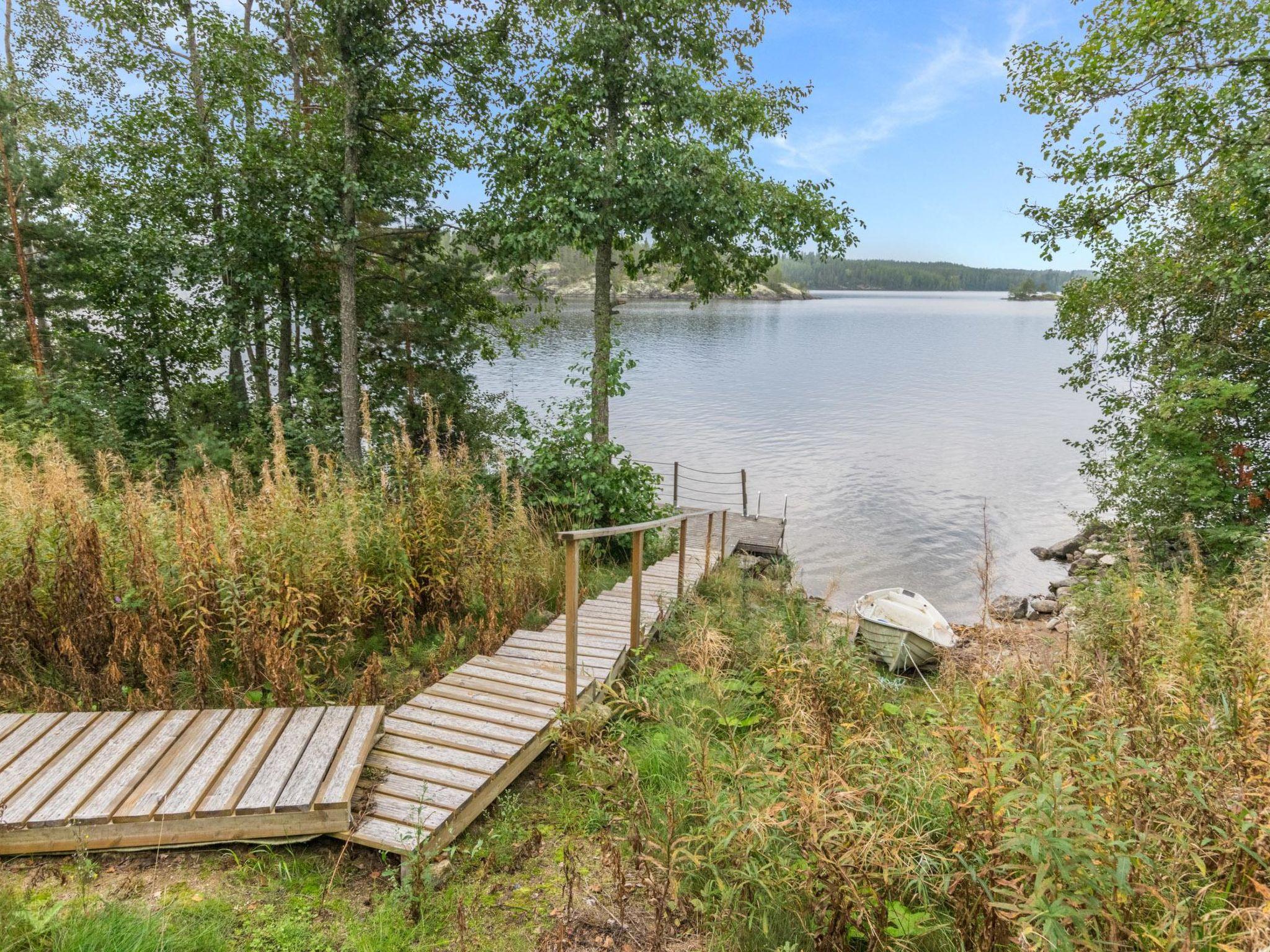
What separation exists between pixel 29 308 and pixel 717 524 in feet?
41.9

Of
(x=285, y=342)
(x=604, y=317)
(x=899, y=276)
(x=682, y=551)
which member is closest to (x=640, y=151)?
(x=604, y=317)

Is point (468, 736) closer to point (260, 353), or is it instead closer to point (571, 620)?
point (571, 620)

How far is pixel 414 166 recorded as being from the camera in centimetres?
988

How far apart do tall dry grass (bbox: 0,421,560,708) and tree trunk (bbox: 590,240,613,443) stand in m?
4.72

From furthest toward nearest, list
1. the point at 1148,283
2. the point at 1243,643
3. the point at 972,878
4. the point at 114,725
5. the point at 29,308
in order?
the point at 1148,283 → the point at 29,308 → the point at 1243,643 → the point at 114,725 → the point at 972,878

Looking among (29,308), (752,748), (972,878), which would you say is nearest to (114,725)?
(752,748)

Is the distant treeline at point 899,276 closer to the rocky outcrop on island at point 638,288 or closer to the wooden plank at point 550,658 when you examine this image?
the rocky outcrop on island at point 638,288

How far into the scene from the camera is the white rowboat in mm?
8977

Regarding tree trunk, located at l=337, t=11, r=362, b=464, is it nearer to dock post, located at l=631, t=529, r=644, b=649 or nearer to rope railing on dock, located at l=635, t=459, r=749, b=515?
dock post, located at l=631, t=529, r=644, b=649

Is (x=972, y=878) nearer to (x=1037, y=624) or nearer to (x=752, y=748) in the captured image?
(x=752, y=748)

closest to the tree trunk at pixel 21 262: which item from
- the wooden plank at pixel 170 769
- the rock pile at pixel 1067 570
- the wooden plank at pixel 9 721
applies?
the wooden plank at pixel 9 721

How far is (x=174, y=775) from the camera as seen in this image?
2.96 metres

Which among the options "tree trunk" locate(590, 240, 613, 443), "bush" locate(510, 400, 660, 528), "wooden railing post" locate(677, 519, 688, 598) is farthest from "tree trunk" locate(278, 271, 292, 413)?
"wooden railing post" locate(677, 519, 688, 598)

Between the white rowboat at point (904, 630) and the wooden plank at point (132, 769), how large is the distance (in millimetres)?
A: 8217
